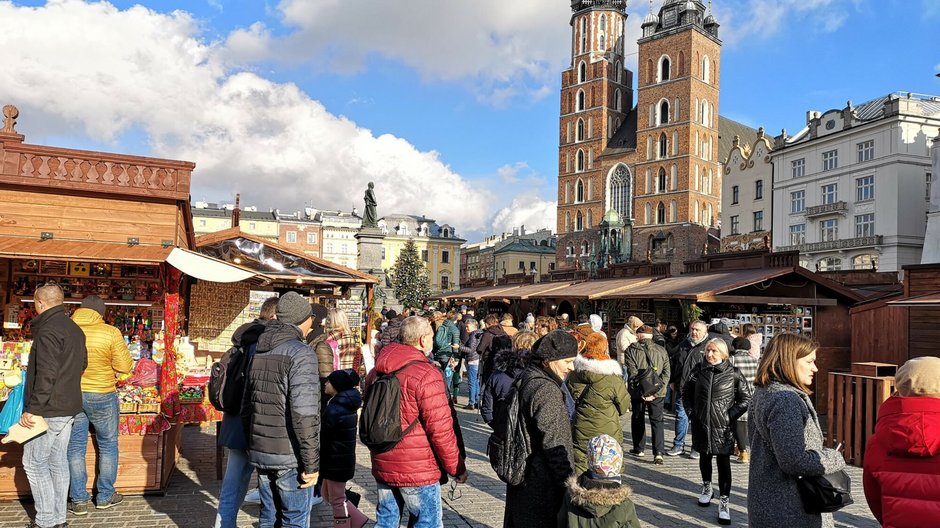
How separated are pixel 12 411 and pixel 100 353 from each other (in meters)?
0.75

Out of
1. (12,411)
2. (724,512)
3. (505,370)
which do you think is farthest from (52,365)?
(724,512)

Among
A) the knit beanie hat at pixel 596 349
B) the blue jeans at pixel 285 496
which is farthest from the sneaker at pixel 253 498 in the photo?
the knit beanie hat at pixel 596 349

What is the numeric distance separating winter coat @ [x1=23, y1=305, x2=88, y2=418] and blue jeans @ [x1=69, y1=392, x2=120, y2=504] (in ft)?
1.57

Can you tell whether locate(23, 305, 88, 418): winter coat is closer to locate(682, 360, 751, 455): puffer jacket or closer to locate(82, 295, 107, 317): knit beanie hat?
locate(82, 295, 107, 317): knit beanie hat

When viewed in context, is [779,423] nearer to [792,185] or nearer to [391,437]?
[391,437]

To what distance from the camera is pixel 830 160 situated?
39969 millimetres

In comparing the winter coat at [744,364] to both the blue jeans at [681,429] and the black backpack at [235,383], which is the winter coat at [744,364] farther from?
the black backpack at [235,383]

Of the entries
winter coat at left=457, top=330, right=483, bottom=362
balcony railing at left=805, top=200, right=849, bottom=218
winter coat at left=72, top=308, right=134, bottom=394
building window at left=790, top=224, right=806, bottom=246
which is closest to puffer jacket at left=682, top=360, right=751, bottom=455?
winter coat at left=72, top=308, right=134, bottom=394

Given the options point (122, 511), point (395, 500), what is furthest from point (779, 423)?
point (122, 511)

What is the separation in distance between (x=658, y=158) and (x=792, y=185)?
18.8 m

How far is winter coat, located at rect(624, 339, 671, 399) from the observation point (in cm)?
842

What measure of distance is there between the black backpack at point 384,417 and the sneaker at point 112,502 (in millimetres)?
3184

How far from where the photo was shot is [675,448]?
877 centimetres

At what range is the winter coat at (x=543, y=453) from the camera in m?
3.75
